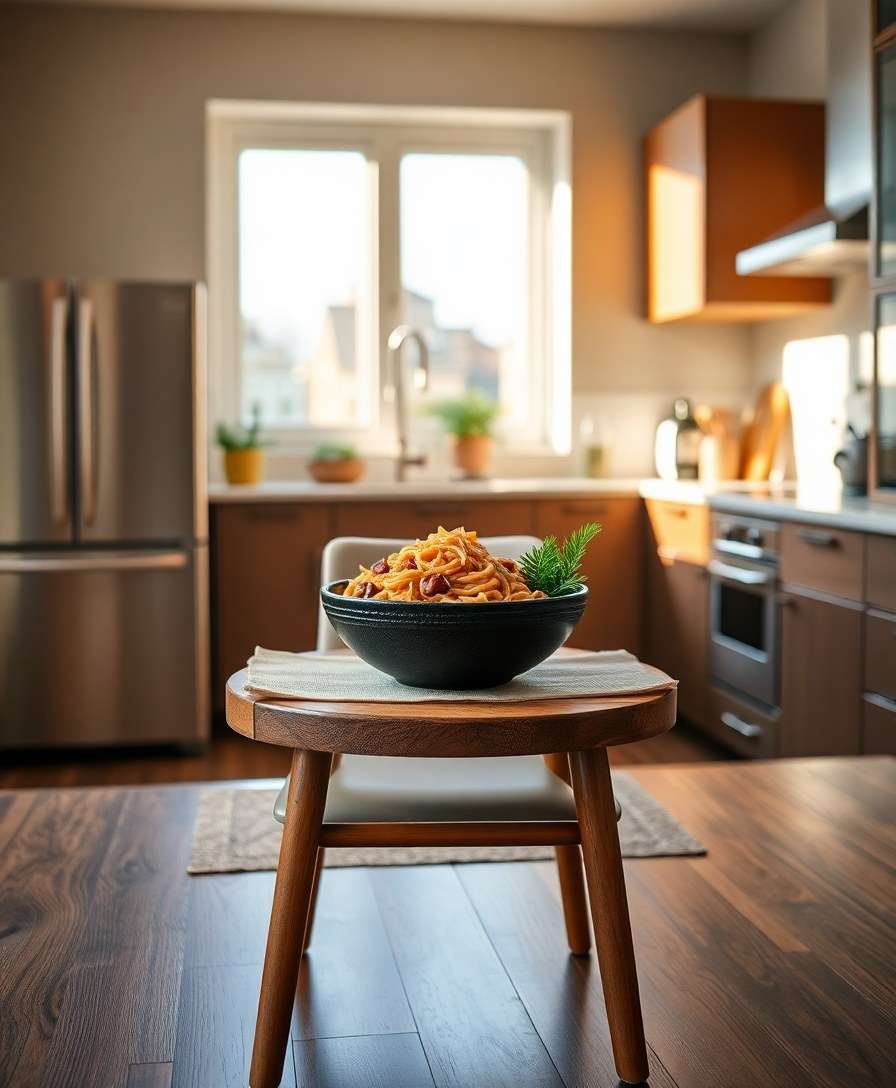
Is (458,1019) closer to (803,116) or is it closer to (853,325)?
(853,325)

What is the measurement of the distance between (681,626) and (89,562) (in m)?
1.98

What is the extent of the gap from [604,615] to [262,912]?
2728mm

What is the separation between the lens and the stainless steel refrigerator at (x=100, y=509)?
12.9 ft

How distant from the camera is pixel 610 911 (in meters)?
1.48

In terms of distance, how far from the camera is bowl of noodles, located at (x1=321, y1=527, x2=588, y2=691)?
1.45 m

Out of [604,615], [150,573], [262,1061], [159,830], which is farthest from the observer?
[604,615]

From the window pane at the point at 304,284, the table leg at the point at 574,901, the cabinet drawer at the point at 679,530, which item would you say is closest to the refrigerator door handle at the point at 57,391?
the window pane at the point at 304,284

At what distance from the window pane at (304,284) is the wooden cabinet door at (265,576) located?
85 cm

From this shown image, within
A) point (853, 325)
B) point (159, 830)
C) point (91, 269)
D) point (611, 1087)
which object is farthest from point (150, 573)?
point (611, 1087)

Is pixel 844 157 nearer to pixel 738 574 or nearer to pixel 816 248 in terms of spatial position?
pixel 816 248

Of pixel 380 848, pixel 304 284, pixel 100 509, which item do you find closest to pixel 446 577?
pixel 380 848

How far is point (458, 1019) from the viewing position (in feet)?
5.39

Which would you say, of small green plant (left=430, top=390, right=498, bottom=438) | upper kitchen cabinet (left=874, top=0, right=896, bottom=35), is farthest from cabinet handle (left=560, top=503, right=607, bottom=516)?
upper kitchen cabinet (left=874, top=0, right=896, bottom=35)

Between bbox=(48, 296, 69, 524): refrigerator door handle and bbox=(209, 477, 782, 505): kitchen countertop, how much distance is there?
1.77ft
